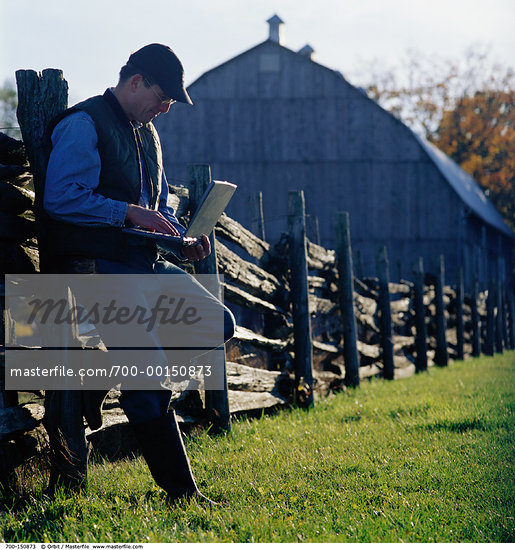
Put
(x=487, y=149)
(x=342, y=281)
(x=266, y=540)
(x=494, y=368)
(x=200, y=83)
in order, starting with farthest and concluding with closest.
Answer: (x=487, y=149), (x=200, y=83), (x=494, y=368), (x=342, y=281), (x=266, y=540)

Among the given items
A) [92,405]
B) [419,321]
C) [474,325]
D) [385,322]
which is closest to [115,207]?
[92,405]

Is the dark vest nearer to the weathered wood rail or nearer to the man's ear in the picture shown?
the man's ear

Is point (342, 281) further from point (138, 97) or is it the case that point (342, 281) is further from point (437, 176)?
point (437, 176)

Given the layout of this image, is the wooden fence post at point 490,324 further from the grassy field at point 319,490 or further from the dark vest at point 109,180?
the dark vest at point 109,180

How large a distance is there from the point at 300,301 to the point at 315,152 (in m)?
13.0

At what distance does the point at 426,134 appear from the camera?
1344 inches

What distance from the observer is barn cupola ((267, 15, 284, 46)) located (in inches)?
869

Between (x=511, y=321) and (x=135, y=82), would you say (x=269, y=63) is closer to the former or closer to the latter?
(x=511, y=321)

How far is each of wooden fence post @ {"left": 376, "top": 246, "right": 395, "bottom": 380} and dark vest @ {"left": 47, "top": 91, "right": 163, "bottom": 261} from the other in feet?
20.8

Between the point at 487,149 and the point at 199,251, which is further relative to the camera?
the point at 487,149

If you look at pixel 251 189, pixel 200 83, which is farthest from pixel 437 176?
pixel 200 83

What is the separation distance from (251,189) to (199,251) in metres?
15.2

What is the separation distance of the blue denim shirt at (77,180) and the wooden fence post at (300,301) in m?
3.42

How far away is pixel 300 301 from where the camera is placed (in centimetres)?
655
